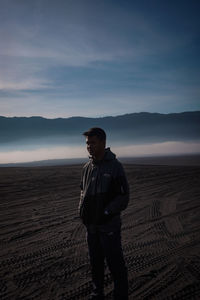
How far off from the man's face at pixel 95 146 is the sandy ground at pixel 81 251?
6.87 ft

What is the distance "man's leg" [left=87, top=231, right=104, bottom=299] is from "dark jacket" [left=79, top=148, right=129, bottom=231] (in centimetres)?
20

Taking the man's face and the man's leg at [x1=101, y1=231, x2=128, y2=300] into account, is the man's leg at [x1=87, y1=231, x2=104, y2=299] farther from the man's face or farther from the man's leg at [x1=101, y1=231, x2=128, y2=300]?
the man's face

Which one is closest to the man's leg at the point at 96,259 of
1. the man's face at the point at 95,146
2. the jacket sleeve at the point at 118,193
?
the jacket sleeve at the point at 118,193

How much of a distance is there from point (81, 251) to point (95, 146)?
2.92m

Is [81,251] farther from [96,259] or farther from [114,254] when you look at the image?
[114,254]

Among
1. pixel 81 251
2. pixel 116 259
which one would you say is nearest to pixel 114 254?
pixel 116 259

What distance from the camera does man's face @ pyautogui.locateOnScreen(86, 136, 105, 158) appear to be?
9.20 feet

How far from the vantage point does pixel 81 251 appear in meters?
4.81

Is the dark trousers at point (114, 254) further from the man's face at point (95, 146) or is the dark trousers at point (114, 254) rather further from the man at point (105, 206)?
the man's face at point (95, 146)

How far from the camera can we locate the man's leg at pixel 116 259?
266cm

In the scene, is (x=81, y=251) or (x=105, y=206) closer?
(x=105, y=206)

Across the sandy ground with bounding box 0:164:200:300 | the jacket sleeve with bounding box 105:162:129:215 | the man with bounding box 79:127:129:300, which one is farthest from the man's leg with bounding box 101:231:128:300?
the sandy ground with bounding box 0:164:200:300

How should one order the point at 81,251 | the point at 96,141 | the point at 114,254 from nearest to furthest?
the point at 114,254
the point at 96,141
the point at 81,251

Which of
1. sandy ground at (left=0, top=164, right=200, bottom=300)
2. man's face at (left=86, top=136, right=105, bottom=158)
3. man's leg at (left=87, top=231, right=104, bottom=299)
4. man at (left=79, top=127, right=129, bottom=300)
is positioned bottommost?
sandy ground at (left=0, top=164, right=200, bottom=300)
